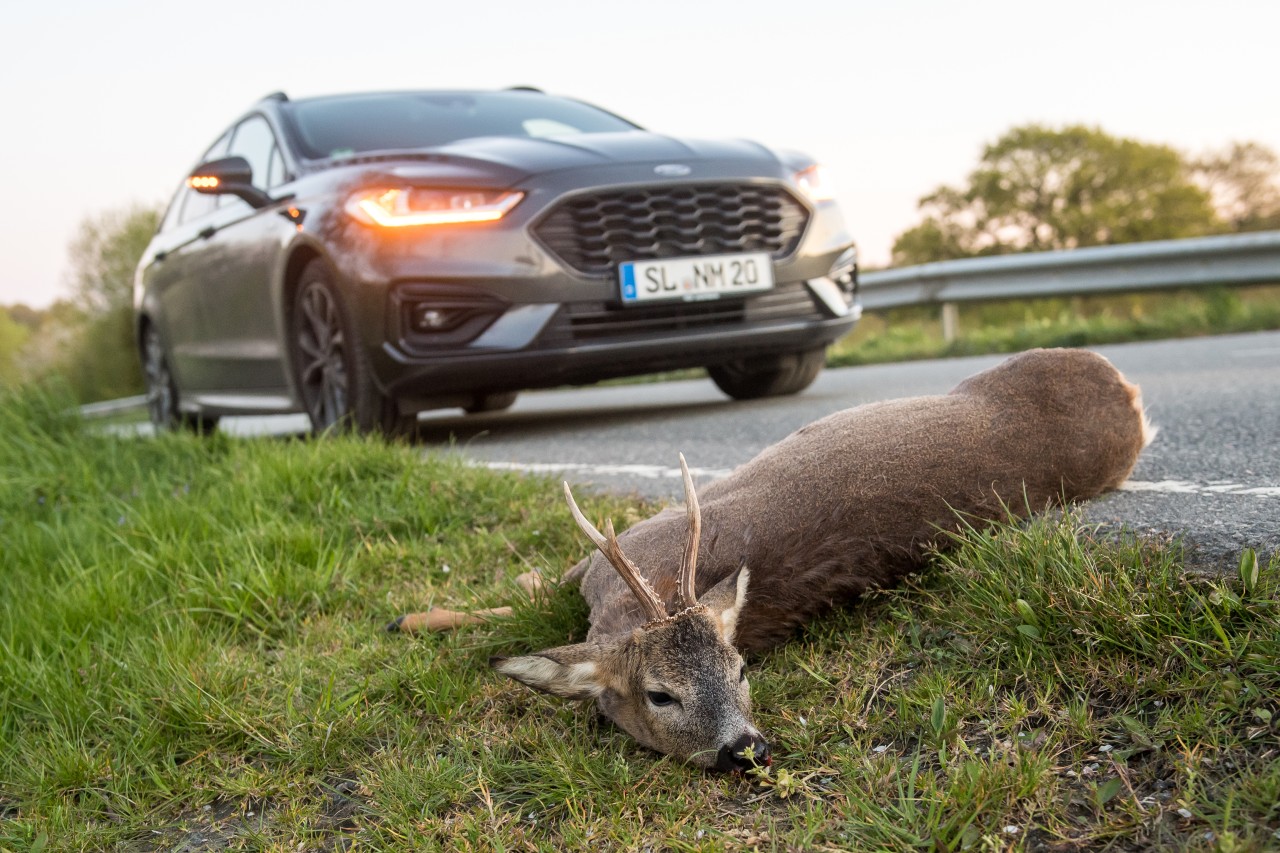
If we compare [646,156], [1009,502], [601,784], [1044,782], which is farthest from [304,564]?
[646,156]

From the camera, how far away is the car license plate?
19.8 feet

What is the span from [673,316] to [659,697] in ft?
12.8

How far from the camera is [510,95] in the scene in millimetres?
7836

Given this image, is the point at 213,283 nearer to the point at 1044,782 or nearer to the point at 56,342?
the point at 1044,782

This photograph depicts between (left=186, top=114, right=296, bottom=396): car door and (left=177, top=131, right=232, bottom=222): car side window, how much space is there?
0.56 feet

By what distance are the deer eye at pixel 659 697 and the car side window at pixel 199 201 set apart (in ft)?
21.0

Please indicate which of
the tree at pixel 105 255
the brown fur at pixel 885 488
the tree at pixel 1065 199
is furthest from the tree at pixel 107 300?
the brown fur at pixel 885 488

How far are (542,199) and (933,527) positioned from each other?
3.46m

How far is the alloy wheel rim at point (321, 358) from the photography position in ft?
20.8

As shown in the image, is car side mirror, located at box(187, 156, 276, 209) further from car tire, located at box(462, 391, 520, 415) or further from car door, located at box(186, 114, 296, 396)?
car tire, located at box(462, 391, 520, 415)

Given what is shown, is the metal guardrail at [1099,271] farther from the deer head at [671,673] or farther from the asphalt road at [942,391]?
the deer head at [671,673]

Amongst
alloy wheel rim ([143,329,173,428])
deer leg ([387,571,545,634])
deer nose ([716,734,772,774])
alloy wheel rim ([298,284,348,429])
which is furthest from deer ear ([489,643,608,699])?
alloy wheel rim ([143,329,173,428])

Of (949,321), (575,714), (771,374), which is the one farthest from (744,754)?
(949,321)

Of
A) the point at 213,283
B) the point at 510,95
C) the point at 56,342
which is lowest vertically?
the point at 56,342
